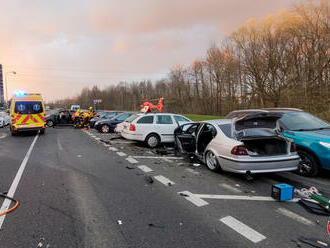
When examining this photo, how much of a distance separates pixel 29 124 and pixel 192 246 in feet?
46.4

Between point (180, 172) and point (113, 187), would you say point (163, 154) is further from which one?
point (113, 187)

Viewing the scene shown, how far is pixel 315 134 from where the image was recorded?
5.07 meters

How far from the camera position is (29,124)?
13422 millimetres

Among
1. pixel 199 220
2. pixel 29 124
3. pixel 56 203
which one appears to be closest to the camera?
pixel 199 220

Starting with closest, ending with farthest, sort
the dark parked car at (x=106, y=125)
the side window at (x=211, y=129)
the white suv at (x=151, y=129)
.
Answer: the side window at (x=211, y=129) < the white suv at (x=151, y=129) < the dark parked car at (x=106, y=125)

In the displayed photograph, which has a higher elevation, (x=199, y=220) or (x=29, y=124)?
(x=29, y=124)

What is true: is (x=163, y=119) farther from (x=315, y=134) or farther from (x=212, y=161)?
(x=315, y=134)

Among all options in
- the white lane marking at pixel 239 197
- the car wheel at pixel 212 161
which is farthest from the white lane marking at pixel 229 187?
the car wheel at pixel 212 161

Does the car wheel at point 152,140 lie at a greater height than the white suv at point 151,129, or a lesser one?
lesser

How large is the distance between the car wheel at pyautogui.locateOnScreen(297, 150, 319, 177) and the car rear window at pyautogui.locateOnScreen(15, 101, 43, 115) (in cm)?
1455

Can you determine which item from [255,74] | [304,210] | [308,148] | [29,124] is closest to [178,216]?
[304,210]

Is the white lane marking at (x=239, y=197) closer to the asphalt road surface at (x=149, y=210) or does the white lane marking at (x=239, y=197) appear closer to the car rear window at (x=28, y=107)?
the asphalt road surface at (x=149, y=210)

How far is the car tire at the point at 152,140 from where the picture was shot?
9297mm

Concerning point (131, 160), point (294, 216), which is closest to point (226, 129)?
point (294, 216)
